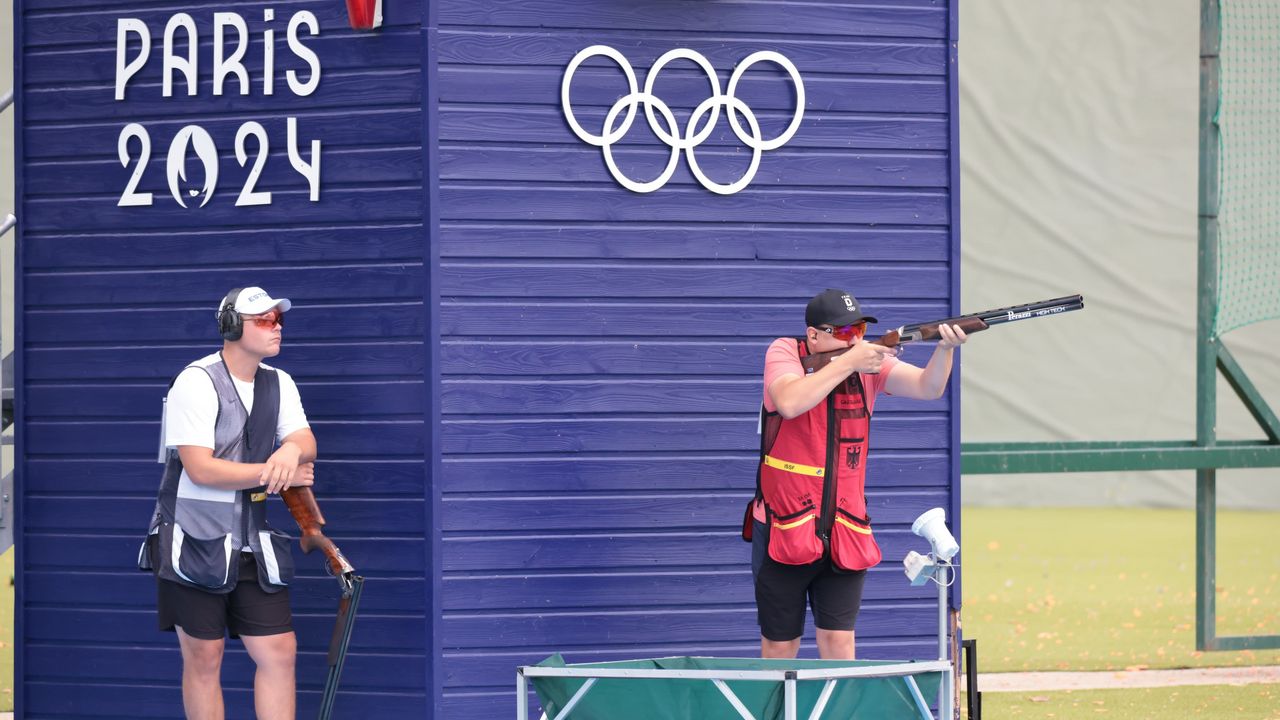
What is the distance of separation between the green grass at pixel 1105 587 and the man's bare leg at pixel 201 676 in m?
4.74

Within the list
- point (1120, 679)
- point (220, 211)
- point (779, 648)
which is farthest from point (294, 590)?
point (1120, 679)

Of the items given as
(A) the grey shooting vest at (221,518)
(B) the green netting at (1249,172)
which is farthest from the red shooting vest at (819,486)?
(B) the green netting at (1249,172)

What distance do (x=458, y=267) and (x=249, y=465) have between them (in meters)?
1.03

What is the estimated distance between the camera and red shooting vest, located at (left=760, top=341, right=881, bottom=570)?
5320 mm

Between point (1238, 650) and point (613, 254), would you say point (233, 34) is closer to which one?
point (613, 254)

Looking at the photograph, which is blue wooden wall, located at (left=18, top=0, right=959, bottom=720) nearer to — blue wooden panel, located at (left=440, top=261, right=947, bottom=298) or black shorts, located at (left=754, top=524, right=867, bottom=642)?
blue wooden panel, located at (left=440, top=261, right=947, bottom=298)

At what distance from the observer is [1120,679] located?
330 inches

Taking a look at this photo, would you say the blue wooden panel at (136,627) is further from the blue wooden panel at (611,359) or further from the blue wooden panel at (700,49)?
the blue wooden panel at (700,49)

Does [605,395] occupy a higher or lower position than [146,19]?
lower

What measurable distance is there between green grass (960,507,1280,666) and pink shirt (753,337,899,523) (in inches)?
148

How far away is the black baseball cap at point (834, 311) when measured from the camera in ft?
17.6

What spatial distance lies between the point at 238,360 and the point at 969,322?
232 centimetres

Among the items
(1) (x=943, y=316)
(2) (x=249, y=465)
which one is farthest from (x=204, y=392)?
(1) (x=943, y=316)

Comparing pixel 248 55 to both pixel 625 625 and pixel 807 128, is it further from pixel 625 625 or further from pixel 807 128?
pixel 625 625
